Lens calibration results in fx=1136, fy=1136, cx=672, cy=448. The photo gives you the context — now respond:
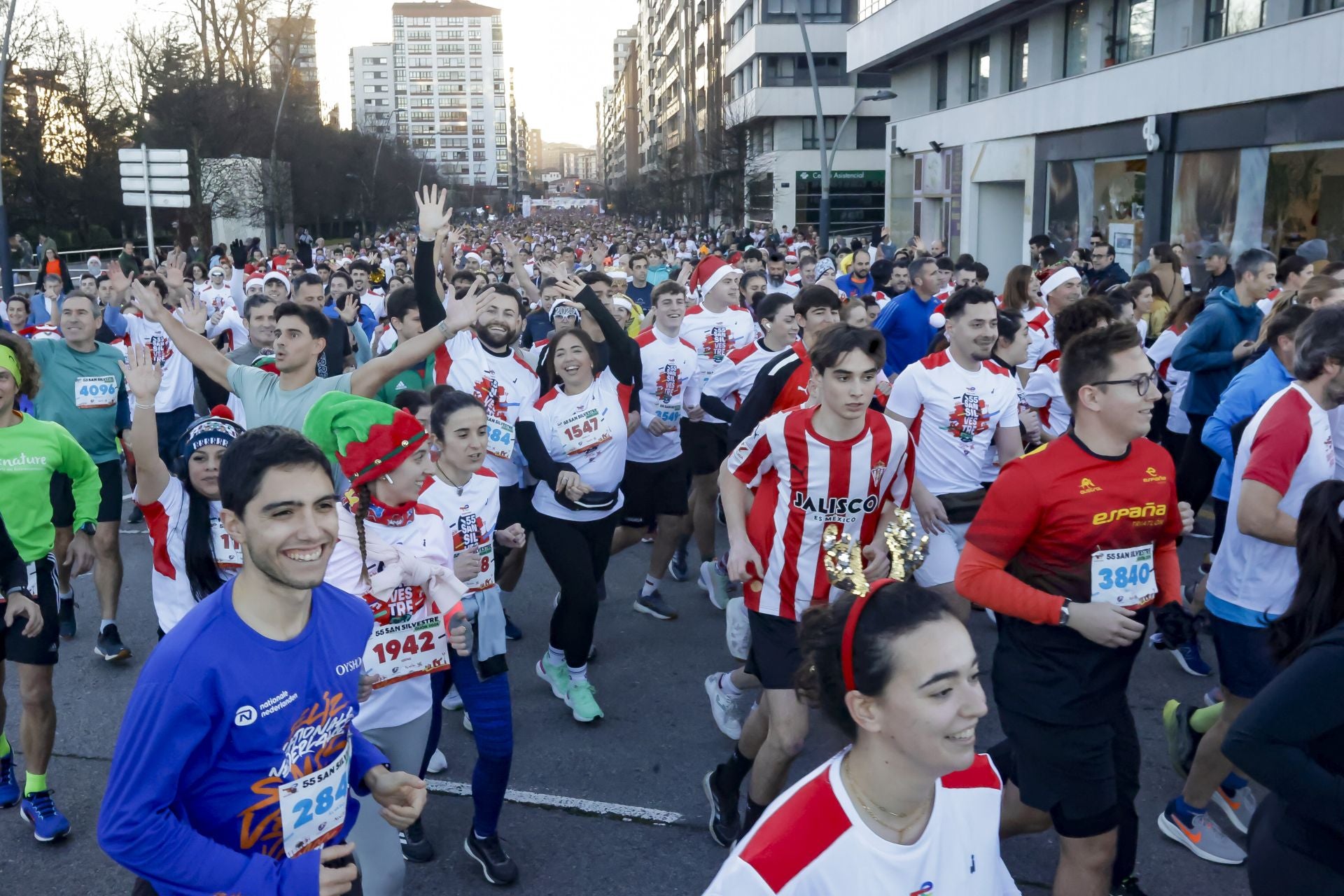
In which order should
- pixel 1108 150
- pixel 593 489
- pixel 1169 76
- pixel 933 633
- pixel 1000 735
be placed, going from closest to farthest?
pixel 933 633
pixel 1000 735
pixel 593 489
pixel 1169 76
pixel 1108 150

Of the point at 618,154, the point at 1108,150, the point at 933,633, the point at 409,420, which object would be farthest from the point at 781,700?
the point at 618,154

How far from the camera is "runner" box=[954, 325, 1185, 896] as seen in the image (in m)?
3.37

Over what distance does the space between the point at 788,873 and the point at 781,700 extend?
2023 millimetres

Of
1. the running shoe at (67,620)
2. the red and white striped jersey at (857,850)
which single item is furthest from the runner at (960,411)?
the running shoe at (67,620)

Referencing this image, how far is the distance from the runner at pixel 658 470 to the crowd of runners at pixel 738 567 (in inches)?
1.1

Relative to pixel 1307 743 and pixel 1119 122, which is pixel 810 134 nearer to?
pixel 1119 122

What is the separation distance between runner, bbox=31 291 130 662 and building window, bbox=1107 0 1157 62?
21.4 metres

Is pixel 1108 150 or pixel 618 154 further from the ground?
pixel 618 154

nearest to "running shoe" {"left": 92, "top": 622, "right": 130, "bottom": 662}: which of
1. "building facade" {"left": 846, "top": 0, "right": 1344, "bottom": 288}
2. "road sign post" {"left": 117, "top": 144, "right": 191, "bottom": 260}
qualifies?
"road sign post" {"left": 117, "top": 144, "right": 191, "bottom": 260}

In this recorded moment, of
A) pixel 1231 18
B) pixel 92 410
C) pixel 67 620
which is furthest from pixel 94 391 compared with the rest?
pixel 1231 18

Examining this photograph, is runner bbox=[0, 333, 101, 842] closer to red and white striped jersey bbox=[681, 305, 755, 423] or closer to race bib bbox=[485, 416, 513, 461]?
race bib bbox=[485, 416, 513, 461]

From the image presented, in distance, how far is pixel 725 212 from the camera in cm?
4959

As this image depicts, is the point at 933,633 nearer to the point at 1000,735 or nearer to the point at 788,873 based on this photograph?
the point at 788,873

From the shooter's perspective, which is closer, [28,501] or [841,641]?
[841,641]
